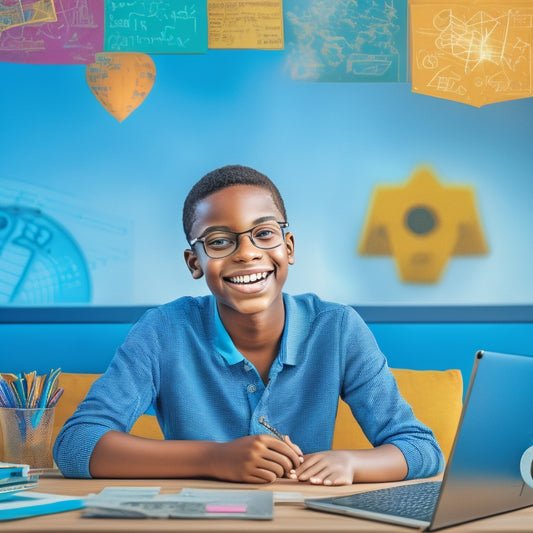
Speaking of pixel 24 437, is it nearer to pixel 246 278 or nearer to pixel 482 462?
pixel 246 278

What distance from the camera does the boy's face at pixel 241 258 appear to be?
141 centimetres

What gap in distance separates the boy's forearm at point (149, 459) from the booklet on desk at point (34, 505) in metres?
0.22

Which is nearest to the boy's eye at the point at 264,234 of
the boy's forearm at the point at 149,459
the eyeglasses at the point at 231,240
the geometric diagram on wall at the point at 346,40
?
the eyeglasses at the point at 231,240

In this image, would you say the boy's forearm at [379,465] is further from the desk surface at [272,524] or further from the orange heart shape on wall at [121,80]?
the orange heart shape on wall at [121,80]

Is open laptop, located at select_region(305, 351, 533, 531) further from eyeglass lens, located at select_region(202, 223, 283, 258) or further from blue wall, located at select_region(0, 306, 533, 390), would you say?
blue wall, located at select_region(0, 306, 533, 390)

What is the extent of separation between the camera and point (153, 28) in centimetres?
221

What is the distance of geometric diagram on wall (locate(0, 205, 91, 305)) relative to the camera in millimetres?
2127

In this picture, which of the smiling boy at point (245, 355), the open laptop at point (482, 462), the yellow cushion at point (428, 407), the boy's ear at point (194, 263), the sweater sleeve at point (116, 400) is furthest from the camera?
the yellow cushion at point (428, 407)

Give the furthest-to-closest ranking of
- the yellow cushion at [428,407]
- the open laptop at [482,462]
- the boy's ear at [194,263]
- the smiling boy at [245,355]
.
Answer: the yellow cushion at [428,407] → the boy's ear at [194,263] → the smiling boy at [245,355] → the open laptop at [482,462]

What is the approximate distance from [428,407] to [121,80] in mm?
1265

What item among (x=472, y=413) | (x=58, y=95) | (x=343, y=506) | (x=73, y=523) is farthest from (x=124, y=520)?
(x=58, y=95)

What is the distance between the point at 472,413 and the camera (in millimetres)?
703

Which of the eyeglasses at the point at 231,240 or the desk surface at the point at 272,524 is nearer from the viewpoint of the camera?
the desk surface at the point at 272,524

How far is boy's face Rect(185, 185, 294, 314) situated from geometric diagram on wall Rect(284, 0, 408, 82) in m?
0.89
